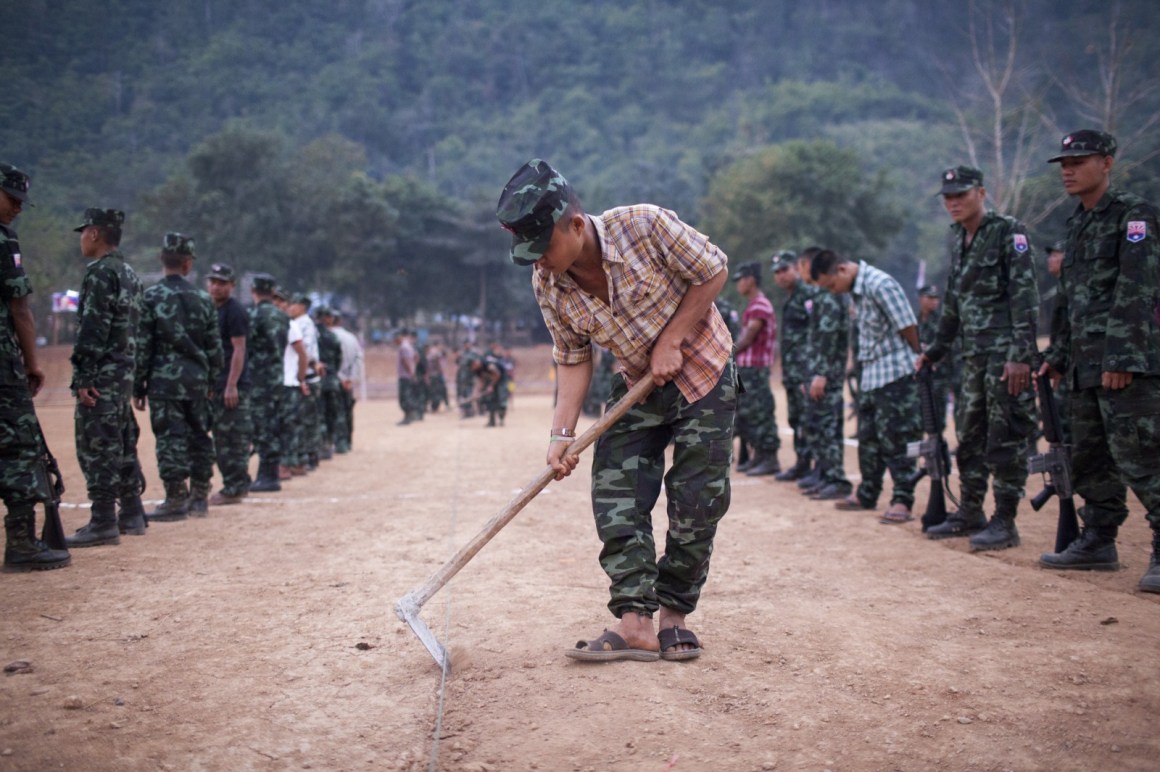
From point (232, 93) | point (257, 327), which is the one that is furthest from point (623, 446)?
point (232, 93)

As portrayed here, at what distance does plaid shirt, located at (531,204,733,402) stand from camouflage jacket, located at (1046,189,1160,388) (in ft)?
7.54

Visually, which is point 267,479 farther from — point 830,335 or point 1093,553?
point 1093,553

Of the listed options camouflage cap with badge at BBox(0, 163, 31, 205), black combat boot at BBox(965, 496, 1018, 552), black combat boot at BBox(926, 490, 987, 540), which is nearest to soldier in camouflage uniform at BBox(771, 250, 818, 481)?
black combat boot at BBox(926, 490, 987, 540)

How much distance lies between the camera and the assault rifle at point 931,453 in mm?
6492

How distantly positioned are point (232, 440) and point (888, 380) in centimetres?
562

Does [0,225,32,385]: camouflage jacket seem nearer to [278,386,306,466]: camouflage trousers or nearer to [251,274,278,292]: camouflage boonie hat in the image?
[251,274,278,292]: camouflage boonie hat

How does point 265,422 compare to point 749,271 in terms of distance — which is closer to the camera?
point 265,422

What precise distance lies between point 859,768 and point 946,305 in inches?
161

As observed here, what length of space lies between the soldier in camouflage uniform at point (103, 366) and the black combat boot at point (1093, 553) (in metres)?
5.83

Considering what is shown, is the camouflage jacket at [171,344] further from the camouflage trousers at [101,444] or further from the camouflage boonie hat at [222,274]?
the camouflage boonie hat at [222,274]

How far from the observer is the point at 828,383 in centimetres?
851

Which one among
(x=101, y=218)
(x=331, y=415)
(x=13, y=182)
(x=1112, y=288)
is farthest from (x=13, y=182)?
(x=331, y=415)

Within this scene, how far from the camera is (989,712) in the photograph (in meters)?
3.20

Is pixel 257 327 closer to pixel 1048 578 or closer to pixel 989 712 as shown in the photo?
pixel 1048 578
